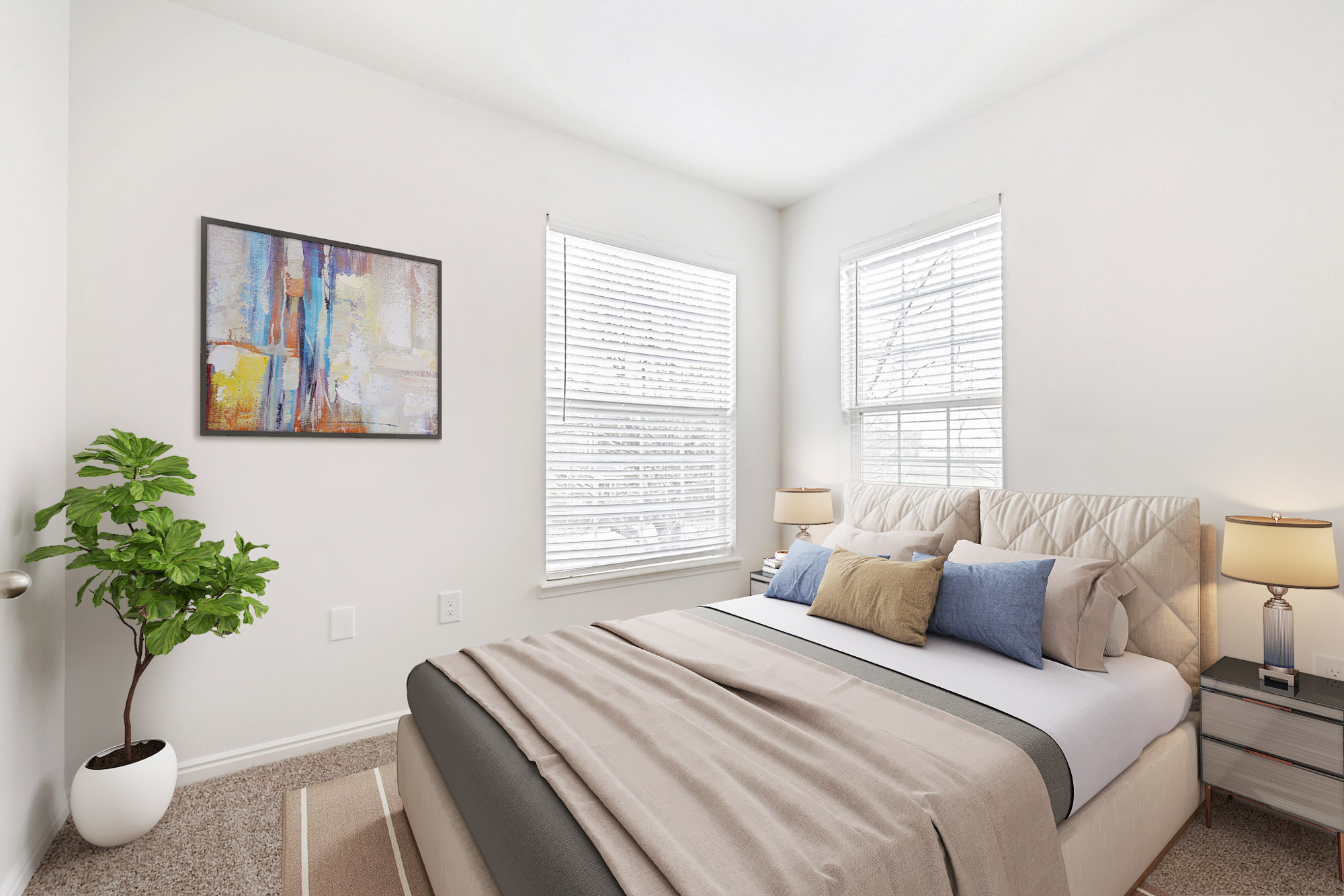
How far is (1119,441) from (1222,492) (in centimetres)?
37

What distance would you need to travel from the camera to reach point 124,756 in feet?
6.34

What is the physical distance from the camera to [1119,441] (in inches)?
Result: 96.6

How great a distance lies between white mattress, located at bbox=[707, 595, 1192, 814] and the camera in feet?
5.08

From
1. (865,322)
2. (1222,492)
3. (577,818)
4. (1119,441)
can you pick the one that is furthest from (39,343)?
(1222,492)

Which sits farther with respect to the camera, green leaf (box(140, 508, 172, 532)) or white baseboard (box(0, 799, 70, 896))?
green leaf (box(140, 508, 172, 532))

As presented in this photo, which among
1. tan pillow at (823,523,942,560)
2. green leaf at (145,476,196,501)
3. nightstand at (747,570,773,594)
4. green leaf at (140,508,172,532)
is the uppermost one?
green leaf at (145,476,196,501)

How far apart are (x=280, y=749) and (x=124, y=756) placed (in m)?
0.55

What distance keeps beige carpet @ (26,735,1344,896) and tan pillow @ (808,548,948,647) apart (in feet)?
3.02

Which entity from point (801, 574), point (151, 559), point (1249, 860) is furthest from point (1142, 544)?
point (151, 559)

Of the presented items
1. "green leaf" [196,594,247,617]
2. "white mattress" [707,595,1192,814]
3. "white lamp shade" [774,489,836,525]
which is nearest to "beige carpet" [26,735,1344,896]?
"white mattress" [707,595,1192,814]

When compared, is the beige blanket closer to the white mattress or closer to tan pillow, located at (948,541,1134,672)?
the white mattress

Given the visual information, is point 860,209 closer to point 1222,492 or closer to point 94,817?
point 1222,492

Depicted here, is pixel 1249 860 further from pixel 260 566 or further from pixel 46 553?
pixel 46 553

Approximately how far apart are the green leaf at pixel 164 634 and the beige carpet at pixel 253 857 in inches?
25.3
